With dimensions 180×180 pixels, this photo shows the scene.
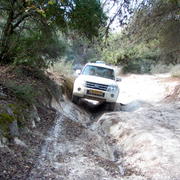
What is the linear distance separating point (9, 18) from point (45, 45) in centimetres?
159

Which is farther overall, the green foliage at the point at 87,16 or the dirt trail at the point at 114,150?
the green foliage at the point at 87,16

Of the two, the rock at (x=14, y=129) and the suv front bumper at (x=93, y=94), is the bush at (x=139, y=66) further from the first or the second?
the rock at (x=14, y=129)

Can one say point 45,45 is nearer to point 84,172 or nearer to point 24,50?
point 24,50

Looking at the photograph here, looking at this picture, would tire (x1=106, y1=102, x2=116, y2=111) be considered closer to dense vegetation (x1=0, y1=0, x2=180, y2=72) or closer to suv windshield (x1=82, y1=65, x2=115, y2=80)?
suv windshield (x1=82, y1=65, x2=115, y2=80)

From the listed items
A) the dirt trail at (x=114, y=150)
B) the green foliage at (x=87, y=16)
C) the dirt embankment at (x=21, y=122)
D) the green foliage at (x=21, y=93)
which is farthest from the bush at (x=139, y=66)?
the green foliage at (x=21, y=93)

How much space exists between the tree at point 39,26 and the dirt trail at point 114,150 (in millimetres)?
2289

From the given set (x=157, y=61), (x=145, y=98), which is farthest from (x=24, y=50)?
(x=157, y=61)

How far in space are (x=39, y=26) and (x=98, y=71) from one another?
3.80m

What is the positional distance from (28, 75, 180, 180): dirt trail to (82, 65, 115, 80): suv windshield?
2.72 meters

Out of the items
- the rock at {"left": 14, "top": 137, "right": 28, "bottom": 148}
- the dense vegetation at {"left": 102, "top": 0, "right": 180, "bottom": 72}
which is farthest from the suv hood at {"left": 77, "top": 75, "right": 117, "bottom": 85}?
the rock at {"left": 14, "top": 137, "right": 28, "bottom": 148}

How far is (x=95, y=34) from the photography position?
9750mm

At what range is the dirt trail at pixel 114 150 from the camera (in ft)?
Answer: 15.8

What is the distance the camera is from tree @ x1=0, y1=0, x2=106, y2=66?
27.7 ft

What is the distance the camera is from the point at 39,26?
9758 millimetres
